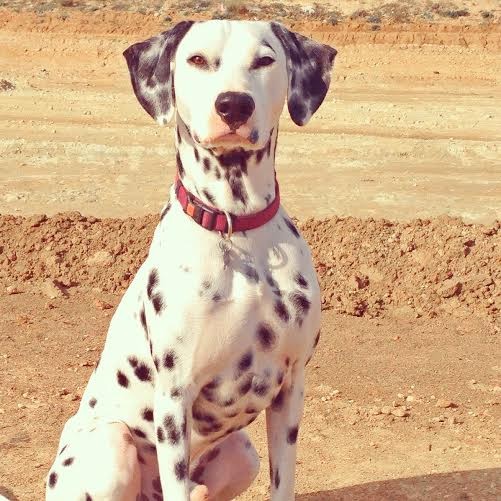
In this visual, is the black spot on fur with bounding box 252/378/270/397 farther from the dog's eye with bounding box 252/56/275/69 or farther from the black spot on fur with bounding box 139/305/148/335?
the dog's eye with bounding box 252/56/275/69

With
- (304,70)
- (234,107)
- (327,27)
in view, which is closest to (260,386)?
(234,107)

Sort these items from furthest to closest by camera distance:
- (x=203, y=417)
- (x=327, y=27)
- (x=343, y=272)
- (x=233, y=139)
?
(x=327, y=27), (x=343, y=272), (x=203, y=417), (x=233, y=139)

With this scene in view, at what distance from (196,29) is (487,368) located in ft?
17.7

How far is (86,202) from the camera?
15227 millimetres

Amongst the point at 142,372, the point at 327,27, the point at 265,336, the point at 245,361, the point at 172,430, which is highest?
the point at 265,336

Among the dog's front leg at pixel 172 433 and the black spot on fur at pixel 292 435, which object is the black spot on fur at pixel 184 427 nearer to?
the dog's front leg at pixel 172 433

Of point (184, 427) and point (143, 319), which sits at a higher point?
point (143, 319)

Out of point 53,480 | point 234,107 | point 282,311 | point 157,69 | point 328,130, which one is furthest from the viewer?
point 328,130

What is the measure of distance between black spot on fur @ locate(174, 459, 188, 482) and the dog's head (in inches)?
55.2

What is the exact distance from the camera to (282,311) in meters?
4.87

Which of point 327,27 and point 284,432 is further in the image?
point 327,27

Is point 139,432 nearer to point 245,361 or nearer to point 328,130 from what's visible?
point 245,361

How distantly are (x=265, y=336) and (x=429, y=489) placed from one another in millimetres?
2632

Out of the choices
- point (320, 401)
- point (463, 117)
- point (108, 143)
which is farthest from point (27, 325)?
point (463, 117)
